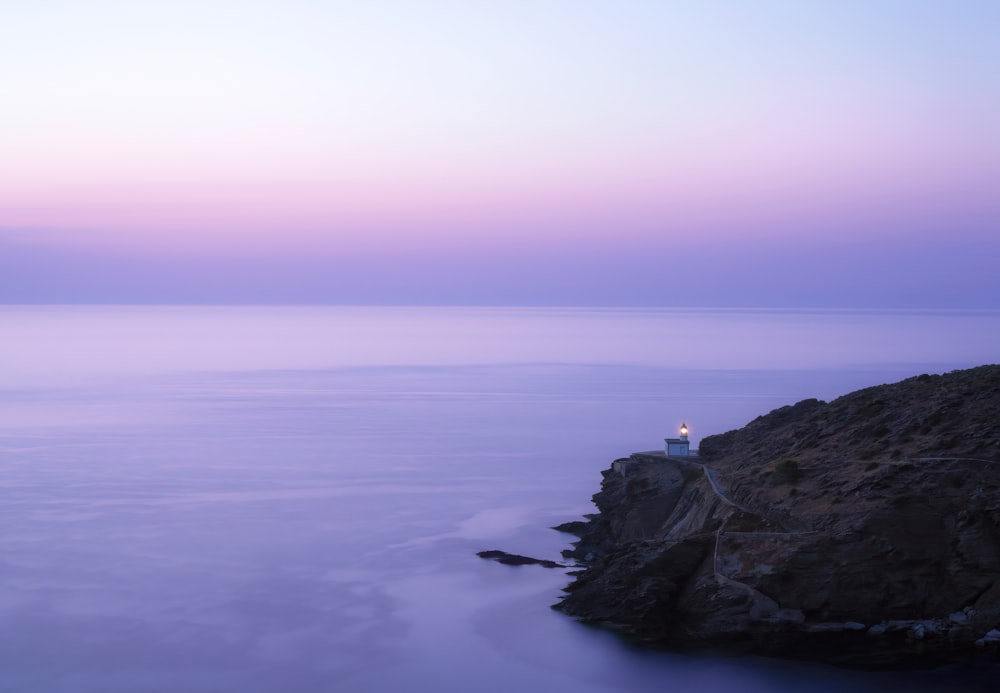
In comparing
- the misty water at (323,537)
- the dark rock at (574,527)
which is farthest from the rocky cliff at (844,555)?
the dark rock at (574,527)

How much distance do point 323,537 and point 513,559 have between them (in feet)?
36.7

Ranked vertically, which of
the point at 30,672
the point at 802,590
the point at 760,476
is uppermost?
the point at 760,476

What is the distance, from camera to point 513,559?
153 ft

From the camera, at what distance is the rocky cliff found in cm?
3297

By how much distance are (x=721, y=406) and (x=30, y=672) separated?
80348mm

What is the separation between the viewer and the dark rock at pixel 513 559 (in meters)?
45.6

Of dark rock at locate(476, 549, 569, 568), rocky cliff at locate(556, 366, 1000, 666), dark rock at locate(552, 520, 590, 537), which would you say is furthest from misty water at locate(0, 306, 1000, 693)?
rocky cliff at locate(556, 366, 1000, 666)

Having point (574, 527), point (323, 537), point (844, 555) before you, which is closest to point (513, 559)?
point (574, 527)

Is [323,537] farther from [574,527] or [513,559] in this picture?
[574,527]

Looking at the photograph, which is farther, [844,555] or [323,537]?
[323,537]

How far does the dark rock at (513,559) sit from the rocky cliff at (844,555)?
4.15 meters

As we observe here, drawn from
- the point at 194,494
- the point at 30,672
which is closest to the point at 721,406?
the point at 194,494

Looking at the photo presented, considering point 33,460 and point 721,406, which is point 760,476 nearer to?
point 33,460

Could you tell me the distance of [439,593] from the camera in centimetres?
4266
